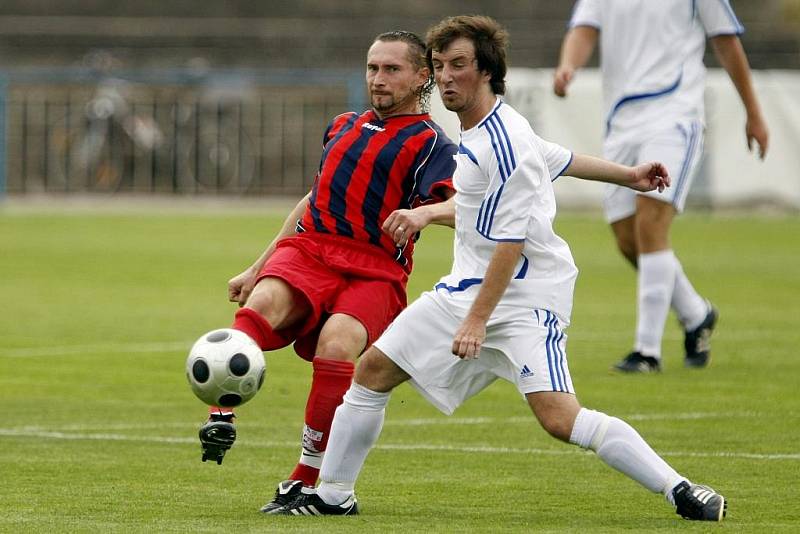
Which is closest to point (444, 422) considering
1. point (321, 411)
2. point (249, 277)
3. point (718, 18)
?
point (249, 277)

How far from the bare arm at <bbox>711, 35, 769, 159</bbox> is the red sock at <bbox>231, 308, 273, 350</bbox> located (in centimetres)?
442

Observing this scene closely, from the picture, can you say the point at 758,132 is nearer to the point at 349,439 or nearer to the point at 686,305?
the point at 686,305

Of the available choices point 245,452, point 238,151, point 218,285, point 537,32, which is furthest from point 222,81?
point 245,452

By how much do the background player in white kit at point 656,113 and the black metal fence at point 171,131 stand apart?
1651 cm

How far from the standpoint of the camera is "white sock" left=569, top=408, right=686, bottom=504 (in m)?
5.52

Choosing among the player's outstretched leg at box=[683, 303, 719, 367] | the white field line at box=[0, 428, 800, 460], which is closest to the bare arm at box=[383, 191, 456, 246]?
the white field line at box=[0, 428, 800, 460]

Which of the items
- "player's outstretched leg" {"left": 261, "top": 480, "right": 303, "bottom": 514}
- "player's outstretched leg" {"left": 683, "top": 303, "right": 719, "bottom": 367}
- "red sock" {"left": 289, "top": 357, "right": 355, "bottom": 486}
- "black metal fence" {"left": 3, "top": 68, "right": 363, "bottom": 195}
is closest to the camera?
"player's outstretched leg" {"left": 261, "top": 480, "right": 303, "bottom": 514}

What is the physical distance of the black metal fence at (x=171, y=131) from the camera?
26516 millimetres

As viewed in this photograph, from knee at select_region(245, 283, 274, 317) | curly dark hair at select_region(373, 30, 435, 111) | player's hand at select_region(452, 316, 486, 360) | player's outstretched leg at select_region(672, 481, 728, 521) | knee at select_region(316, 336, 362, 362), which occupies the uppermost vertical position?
curly dark hair at select_region(373, 30, 435, 111)

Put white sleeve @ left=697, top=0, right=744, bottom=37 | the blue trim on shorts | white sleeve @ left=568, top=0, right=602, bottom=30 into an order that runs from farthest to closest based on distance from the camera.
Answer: white sleeve @ left=568, top=0, right=602, bottom=30, the blue trim on shorts, white sleeve @ left=697, top=0, right=744, bottom=37

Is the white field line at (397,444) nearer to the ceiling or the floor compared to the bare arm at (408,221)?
nearer to the floor

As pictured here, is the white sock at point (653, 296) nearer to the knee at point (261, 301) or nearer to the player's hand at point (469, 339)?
the knee at point (261, 301)

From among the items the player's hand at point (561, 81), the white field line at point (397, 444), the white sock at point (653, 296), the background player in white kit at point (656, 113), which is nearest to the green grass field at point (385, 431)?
the white field line at point (397, 444)

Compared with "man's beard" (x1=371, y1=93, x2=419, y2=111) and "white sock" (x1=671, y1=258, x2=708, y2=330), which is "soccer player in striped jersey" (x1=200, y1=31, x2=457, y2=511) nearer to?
"man's beard" (x1=371, y1=93, x2=419, y2=111)
